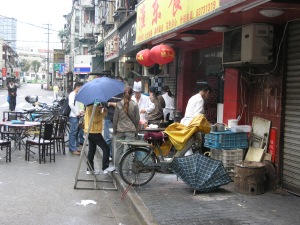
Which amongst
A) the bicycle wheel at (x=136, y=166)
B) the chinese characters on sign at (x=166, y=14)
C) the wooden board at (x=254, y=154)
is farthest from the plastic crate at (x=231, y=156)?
the chinese characters on sign at (x=166, y=14)

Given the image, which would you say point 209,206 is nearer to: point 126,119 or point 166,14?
point 126,119

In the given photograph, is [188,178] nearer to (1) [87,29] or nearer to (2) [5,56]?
(1) [87,29]

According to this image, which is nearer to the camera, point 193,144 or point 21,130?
point 193,144

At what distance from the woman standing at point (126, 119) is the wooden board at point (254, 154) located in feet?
7.69

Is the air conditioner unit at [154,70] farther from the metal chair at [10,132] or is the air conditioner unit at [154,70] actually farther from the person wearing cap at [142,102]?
the metal chair at [10,132]

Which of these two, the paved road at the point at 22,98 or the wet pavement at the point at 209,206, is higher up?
the paved road at the point at 22,98

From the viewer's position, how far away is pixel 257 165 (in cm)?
690

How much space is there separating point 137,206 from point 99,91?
252cm

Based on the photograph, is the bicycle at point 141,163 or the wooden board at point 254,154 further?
the wooden board at point 254,154

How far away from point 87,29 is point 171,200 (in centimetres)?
3949

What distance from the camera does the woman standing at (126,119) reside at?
26.7 feet

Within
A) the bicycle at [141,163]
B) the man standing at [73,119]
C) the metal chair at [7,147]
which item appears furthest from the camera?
the man standing at [73,119]

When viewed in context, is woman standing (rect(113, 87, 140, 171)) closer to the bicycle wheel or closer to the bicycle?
the bicycle

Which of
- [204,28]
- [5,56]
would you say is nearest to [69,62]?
[204,28]
